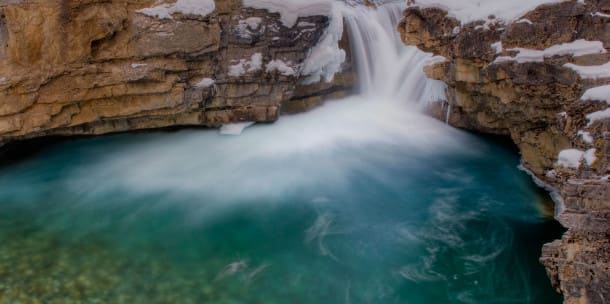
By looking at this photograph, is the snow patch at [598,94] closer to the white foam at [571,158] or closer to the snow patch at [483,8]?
the white foam at [571,158]

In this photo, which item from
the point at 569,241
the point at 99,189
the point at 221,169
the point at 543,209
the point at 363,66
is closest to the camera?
the point at 569,241

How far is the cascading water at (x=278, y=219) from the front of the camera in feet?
17.8

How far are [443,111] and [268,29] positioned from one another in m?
4.82

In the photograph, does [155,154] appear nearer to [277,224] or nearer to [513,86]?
[277,224]

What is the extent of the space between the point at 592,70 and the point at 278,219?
→ 4916 millimetres

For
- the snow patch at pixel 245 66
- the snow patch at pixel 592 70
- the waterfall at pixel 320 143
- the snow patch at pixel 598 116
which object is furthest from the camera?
the snow patch at pixel 245 66

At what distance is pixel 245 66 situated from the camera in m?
8.70

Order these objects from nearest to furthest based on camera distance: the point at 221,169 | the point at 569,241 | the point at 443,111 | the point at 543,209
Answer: the point at 569,241
the point at 543,209
the point at 221,169
the point at 443,111

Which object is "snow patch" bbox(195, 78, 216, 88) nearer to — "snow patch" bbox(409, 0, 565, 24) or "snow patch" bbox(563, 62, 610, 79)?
"snow patch" bbox(409, 0, 565, 24)

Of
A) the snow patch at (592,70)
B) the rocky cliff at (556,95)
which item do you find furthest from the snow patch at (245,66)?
the snow patch at (592,70)

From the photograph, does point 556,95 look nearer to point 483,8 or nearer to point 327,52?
point 483,8

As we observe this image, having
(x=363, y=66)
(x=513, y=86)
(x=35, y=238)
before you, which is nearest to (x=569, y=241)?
(x=513, y=86)

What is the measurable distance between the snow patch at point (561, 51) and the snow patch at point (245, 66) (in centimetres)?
463

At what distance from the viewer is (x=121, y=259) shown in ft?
18.9
